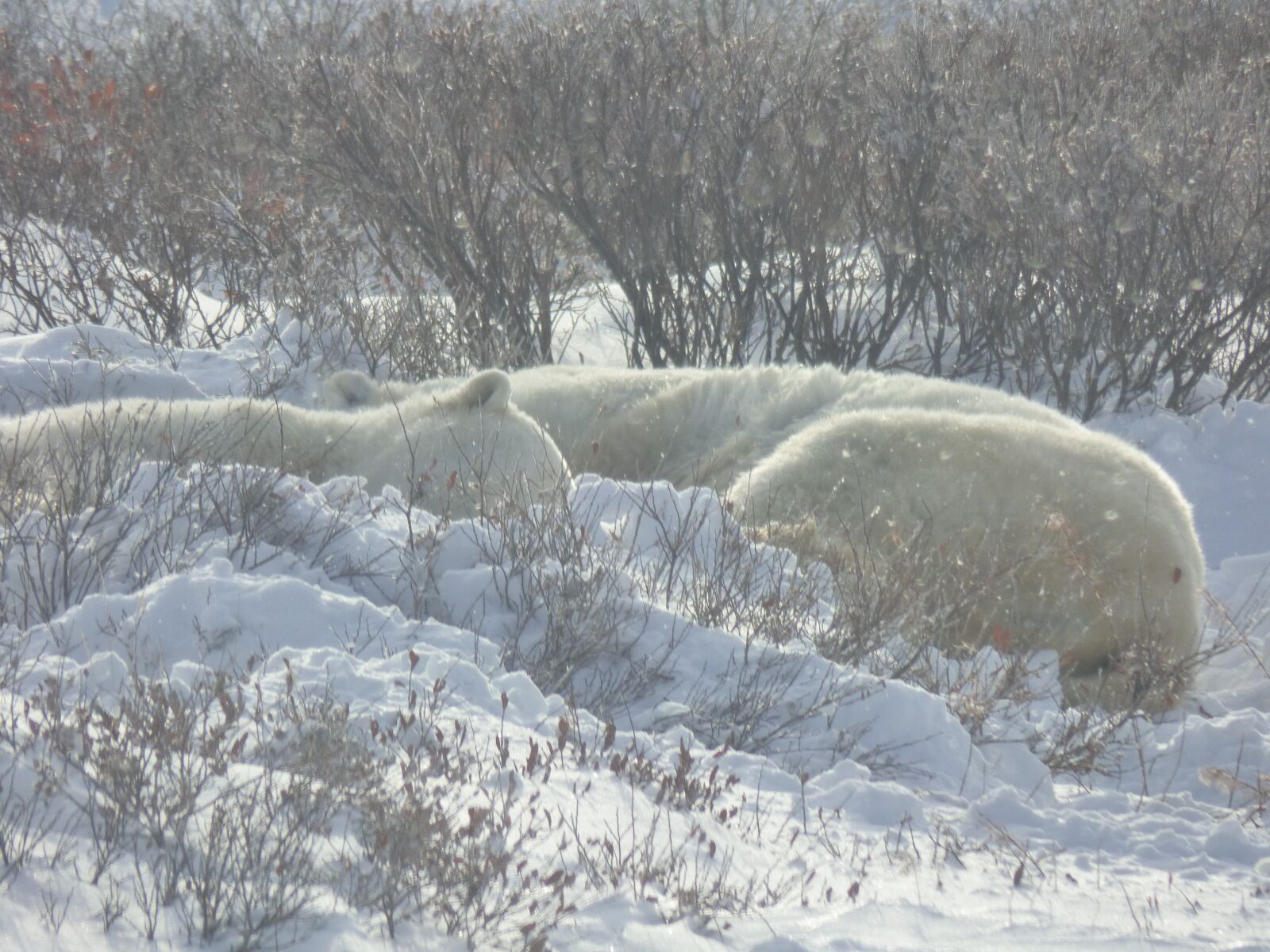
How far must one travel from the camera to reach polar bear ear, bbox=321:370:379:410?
510 centimetres

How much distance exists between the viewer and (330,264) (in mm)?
7801

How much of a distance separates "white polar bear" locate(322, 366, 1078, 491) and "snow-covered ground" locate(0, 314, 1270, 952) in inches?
46.3

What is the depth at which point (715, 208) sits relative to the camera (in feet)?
23.9

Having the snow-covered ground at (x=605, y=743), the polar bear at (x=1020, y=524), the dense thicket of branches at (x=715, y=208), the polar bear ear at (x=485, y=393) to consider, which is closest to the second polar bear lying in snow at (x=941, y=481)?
the polar bear at (x=1020, y=524)

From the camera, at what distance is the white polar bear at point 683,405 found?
514 centimetres

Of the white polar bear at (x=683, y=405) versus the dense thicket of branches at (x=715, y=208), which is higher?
the dense thicket of branches at (x=715, y=208)

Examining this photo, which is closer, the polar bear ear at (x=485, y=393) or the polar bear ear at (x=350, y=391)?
the polar bear ear at (x=485, y=393)

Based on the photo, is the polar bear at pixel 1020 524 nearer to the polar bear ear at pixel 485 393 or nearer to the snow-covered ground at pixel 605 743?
the snow-covered ground at pixel 605 743

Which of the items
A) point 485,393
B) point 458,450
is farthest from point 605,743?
point 485,393

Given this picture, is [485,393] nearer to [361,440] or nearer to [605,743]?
[361,440]

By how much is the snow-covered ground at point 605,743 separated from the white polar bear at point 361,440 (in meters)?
0.26

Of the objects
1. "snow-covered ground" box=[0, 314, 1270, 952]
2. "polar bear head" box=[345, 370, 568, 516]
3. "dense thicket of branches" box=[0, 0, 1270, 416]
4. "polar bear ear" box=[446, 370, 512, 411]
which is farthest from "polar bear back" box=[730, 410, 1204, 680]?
"dense thicket of branches" box=[0, 0, 1270, 416]

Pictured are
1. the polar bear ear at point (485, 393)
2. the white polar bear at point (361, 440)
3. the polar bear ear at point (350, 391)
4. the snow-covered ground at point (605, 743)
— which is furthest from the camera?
the polar bear ear at point (350, 391)

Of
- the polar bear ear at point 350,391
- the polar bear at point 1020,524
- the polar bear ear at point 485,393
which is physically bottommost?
the polar bear at point 1020,524
